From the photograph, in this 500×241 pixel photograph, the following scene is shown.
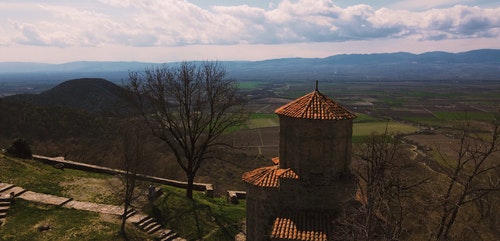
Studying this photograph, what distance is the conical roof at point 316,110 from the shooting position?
1559 centimetres

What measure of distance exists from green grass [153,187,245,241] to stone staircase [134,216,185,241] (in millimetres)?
586

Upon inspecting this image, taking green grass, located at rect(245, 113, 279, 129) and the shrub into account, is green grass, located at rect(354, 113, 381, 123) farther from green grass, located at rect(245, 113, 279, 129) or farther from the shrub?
the shrub

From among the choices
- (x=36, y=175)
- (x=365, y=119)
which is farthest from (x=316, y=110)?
(x=365, y=119)

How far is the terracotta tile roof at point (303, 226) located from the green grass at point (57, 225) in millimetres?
7797

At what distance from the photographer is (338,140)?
52.2 feet

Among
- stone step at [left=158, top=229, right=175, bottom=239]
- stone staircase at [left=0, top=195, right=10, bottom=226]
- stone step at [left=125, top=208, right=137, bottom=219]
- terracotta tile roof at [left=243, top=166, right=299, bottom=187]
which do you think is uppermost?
terracotta tile roof at [left=243, top=166, right=299, bottom=187]

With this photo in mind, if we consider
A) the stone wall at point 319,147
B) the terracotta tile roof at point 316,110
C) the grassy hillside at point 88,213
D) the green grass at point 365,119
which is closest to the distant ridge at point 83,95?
the grassy hillside at point 88,213

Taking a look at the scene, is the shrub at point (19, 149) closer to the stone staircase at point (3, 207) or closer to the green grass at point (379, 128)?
the stone staircase at point (3, 207)

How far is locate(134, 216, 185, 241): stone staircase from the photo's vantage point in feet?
62.7

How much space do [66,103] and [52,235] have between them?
235 feet

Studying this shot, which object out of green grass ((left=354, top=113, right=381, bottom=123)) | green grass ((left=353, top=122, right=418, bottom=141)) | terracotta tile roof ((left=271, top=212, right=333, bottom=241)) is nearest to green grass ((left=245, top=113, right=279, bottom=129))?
green grass ((left=354, top=113, right=381, bottom=123))

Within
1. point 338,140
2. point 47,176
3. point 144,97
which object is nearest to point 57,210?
point 47,176

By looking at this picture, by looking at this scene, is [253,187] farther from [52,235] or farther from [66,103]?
[66,103]

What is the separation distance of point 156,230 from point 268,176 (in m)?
7.70
